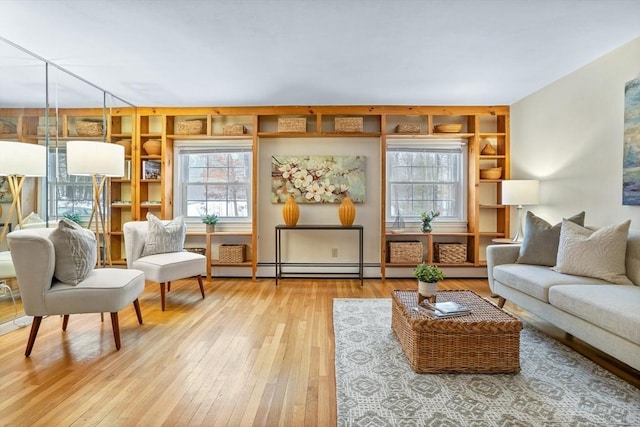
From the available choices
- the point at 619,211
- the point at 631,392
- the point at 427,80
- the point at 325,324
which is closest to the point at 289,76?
the point at 427,80

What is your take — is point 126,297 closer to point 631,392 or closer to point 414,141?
point 631,392

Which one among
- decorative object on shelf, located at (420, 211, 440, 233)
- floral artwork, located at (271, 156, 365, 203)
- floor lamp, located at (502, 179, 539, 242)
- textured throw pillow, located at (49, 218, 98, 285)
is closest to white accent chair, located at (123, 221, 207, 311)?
textured throw pillow, located at (49, 218, 98, 285)

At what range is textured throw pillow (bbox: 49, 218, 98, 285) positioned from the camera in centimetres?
240

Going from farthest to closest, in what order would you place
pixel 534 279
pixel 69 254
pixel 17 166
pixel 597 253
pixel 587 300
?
pixel 17 166
pixel 534 279
pixel 597 253
pixel 69 254
pixel 587 300

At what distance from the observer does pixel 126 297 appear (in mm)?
2521

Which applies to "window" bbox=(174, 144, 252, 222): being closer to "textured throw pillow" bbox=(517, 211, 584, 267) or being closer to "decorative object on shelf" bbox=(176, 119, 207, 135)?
"decorative object on shelf" bbox=(176, 119, 207, 135)

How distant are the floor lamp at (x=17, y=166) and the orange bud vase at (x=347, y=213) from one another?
10.7 feet

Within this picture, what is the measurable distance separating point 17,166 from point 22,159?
8cm

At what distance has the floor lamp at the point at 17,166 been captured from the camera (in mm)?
2834

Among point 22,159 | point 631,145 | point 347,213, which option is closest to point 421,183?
point 347,213

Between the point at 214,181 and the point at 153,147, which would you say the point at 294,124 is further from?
the point at 153,147

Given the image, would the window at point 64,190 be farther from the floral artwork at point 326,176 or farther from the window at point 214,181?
the floral artwork at point 326,176

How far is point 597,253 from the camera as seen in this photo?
253cm

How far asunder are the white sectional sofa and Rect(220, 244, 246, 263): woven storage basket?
3144 millimetres
